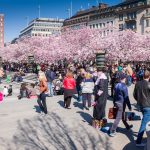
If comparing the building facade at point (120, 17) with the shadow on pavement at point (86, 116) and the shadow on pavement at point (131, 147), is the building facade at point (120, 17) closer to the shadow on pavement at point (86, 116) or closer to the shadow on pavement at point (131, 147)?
the shadow on pavement at point (86, 116)

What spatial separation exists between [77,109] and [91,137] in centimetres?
523

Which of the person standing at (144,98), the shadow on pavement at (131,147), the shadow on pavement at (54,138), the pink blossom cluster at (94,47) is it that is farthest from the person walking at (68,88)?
the pink blossom cluster at (94,47)

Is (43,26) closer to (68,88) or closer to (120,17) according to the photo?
(120,17)

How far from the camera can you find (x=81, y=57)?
52562mm

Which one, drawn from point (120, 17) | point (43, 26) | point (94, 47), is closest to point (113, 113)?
point (94, 47)

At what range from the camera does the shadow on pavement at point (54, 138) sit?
10.6 metres

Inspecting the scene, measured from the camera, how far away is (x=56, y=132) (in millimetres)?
12320

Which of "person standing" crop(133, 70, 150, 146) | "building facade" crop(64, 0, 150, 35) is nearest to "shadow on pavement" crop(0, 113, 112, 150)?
"person standing" crop(133, 70, 150, 146)

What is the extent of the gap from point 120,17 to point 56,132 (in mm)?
92433

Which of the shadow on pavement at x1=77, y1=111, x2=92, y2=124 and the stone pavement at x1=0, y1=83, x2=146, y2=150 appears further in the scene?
the shadow on pavement at x1=77, y1=111, x2=92, y2=124

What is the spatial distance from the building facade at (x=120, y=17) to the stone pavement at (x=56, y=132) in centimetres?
6815

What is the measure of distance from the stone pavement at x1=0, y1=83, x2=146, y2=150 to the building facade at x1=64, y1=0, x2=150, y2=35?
6815 cm

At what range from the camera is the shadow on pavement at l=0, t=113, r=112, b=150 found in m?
10.6

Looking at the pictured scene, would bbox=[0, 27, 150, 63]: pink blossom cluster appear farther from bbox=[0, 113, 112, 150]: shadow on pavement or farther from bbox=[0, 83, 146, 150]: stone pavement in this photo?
bbox=[0, 113, 112, 150]: shadow on pavement
